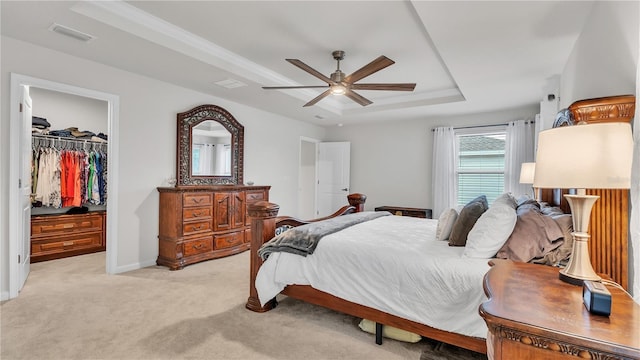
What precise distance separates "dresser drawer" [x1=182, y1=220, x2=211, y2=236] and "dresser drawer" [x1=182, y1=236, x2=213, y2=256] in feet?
0.38

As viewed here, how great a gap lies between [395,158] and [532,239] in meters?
4.47

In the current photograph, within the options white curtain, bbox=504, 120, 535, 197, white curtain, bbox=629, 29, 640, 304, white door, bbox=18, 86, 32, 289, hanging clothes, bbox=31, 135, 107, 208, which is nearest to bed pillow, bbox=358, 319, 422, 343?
white curtain, bbox=629, 29, 640, 304

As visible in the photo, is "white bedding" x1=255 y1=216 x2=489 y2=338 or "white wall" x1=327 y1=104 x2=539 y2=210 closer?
"white bedding" x1=255 y1=216 x2=489 y2=338

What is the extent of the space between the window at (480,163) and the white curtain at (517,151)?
7.1 inches

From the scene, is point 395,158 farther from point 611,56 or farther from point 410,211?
point 611,56

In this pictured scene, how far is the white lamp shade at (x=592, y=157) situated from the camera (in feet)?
3.44

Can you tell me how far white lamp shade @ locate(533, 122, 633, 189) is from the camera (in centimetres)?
105

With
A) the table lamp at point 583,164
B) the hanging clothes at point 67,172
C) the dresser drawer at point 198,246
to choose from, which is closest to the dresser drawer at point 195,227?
the dresser drawer at point 198,246

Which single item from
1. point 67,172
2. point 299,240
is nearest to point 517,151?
point 299,240

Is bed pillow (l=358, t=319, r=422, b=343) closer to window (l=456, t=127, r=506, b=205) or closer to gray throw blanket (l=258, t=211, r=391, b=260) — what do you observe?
gray throw blanket (l=258, t=211, r=391, b=260)

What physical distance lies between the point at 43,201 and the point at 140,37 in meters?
3.05

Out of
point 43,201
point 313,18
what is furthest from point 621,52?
point 43,201

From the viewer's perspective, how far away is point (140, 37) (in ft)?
8.71

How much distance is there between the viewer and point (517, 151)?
4.88 m
